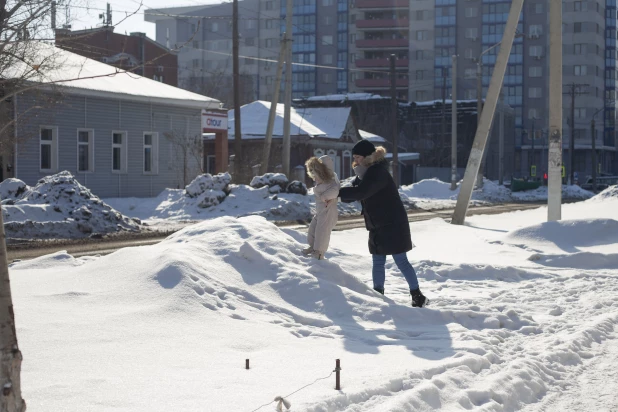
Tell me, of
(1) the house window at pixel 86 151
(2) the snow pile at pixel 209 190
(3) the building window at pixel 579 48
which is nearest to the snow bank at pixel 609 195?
(2) the snow pile at pixel 209 190

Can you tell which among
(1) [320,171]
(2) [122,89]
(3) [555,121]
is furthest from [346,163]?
(1) [320,171]

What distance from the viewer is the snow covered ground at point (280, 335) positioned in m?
5.39

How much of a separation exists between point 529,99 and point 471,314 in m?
100

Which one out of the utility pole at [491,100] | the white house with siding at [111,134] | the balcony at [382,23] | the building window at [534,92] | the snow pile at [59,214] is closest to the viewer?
the snow pile at [59,214]

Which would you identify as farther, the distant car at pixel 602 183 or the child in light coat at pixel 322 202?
the distant car at pixel 602 183

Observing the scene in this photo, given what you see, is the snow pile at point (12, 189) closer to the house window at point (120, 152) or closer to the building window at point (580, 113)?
the house window at point (120, 152)

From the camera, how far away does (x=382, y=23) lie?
109 metres

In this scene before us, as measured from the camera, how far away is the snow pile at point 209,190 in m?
27.3

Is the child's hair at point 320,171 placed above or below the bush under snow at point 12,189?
above

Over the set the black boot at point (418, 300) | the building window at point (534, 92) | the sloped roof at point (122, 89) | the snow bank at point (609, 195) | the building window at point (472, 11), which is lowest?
the black boot at point (418, 300)

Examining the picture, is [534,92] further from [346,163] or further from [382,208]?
[382,208]

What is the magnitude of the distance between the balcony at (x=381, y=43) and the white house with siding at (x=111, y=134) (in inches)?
2886

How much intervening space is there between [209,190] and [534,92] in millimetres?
83587

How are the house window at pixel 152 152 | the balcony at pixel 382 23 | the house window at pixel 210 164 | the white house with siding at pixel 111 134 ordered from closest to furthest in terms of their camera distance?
the white house with siding at pixel 111 134
the house window at pixel 152 152
the house window at pixel 210 164
the balcony at pixel 382 23
